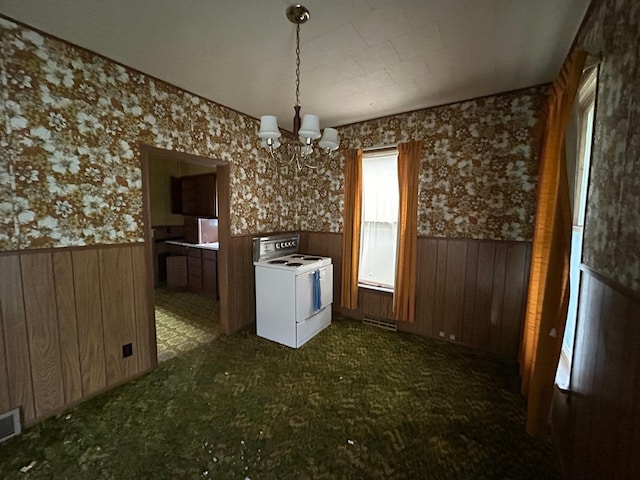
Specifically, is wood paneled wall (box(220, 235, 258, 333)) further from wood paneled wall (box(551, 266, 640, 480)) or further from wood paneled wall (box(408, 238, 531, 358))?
wood paneled wall (box(551, 266, 640, 480))

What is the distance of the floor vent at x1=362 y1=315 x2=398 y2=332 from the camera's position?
3236mm

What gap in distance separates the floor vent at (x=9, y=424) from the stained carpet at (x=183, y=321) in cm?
96

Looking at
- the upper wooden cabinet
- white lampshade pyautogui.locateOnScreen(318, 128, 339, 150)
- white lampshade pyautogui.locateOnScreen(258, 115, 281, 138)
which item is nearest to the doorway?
the upper wooden cabinet

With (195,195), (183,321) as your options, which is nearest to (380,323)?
(183,321)

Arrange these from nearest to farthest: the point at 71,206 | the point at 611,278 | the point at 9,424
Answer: the point at 611,278, the point at 9,424, the point at 71,206

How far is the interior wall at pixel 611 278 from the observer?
896mm

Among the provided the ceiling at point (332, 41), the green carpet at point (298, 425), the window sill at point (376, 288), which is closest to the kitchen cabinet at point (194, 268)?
the green carpet at point (298, 425)

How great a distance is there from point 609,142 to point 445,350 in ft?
7.41

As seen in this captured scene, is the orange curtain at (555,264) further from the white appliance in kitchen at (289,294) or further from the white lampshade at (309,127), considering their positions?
the white appliance in kitchen at (289,294)

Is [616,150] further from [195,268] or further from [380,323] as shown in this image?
[195,268]

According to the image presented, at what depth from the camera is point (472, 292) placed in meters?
2.74

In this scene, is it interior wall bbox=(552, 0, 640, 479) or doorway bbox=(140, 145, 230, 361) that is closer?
interior wall bbox=(552, 0, 640, 479)

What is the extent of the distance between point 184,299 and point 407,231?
365 cm

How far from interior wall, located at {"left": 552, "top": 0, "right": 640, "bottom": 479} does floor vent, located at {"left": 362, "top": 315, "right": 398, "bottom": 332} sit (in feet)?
6.06
